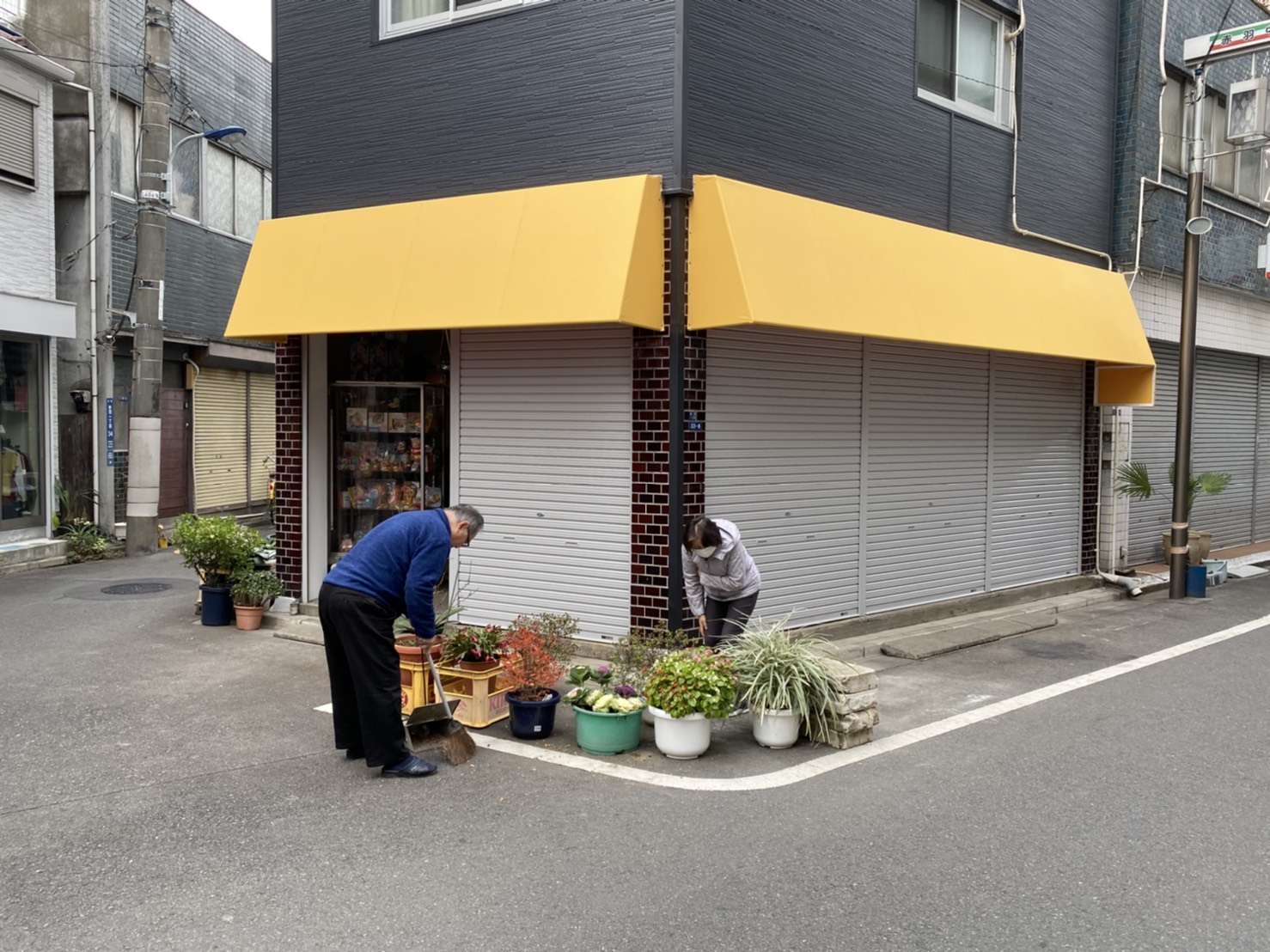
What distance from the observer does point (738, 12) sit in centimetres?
837

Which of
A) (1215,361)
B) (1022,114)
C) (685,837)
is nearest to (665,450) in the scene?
(685,837)

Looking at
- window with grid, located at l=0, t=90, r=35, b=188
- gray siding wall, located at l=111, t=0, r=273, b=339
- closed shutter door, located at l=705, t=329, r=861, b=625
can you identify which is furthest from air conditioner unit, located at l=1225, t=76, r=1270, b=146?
window with grid, located at l=0, t=90, r=35, b=188

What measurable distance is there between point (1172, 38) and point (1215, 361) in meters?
5.07

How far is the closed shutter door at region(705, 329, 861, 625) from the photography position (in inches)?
334

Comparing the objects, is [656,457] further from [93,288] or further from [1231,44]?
[93,288]

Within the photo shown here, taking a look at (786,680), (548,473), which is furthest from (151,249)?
(786,680)

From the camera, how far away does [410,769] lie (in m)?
5.85

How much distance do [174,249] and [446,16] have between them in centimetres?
1021

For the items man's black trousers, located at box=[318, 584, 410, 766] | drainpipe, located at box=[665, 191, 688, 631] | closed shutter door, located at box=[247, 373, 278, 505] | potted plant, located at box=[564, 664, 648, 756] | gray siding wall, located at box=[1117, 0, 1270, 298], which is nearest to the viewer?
man's black trousers, located at box=[318, 584, 410, 766]

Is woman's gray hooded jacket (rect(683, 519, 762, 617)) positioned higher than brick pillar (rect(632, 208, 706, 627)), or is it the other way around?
brick pillar (rect(632, 208, 706, 627))

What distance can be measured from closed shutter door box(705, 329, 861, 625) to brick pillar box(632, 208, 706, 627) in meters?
0.18

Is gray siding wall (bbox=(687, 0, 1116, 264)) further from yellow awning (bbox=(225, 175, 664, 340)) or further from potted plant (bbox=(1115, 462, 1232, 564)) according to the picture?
potted plant (bbox=(1115, 462, 1232, 564))

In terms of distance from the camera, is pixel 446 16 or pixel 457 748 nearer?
pixel 457 748

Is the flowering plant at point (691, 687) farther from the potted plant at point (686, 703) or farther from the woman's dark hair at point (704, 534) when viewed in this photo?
the woman's dark hair at point (704, 534)
